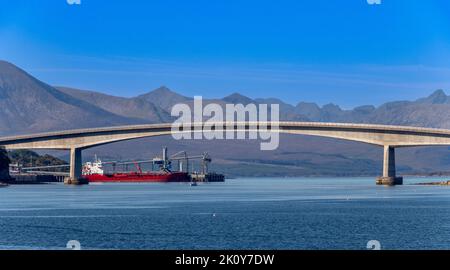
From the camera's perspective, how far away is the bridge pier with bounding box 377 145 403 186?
182m

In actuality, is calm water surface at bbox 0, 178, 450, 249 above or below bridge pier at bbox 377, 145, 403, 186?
below

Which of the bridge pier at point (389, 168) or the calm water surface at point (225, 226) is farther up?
the bridge pier at point (389, 168)

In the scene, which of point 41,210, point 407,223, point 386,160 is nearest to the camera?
point 407,223

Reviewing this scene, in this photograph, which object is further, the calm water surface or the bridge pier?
the bridge pier

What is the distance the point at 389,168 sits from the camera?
186 metres

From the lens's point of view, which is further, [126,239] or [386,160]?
[386,160]

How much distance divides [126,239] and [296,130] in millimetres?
130228

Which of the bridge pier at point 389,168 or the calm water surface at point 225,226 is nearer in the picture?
the calm water surface at point 225,226

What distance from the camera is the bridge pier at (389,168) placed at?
7165 inches
